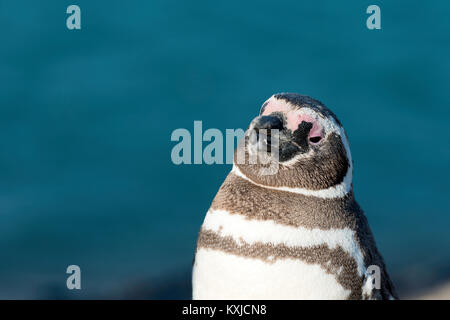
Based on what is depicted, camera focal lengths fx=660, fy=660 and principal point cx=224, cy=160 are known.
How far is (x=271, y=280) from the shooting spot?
199cm

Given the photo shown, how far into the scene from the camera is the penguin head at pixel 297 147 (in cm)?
201

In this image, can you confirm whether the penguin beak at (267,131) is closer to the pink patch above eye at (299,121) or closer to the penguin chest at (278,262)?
the pink patch above eye at (299,121)

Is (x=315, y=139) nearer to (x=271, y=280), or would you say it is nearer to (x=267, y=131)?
(x=267, y=131)

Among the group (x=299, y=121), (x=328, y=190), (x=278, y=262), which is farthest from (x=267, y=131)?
(x=278, y=262)

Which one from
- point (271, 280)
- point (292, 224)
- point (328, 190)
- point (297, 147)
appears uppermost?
point (297, 147)

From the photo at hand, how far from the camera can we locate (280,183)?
2.06 meters

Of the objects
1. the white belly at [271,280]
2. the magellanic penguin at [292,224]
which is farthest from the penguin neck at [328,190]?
the white belly at [271,280]

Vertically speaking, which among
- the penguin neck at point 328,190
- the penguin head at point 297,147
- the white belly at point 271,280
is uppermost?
the penguin head at point 297,147

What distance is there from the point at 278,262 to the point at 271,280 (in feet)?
0.19

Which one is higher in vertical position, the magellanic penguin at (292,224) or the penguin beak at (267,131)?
the penguin beak at (267,131)
